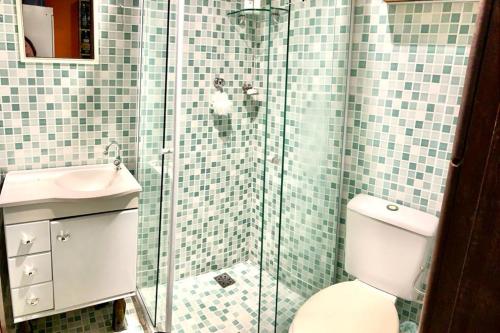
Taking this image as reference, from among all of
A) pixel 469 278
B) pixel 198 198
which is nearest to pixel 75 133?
pixel 198 198

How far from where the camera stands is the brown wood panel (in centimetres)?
45

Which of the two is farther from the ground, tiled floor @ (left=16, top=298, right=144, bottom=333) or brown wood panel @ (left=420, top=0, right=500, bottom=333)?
brown wood panel @ (left=420, top=0, right=500, bottom=333)

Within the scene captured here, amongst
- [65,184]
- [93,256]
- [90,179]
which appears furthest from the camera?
[90,179]

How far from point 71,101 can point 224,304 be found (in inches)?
56.8

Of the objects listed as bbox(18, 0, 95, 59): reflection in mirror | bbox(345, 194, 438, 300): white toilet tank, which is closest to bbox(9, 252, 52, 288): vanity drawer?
bbox(18, 0, 95, 59): reflection in mirror

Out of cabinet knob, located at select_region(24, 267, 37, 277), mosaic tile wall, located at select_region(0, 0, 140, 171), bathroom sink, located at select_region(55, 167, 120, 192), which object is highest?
mosaic tile wall, located at select_region(0, 0, 140, 171)

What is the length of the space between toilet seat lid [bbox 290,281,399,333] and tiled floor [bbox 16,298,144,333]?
99cm

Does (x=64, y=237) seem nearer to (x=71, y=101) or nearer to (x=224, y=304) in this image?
(x=71, y=101)

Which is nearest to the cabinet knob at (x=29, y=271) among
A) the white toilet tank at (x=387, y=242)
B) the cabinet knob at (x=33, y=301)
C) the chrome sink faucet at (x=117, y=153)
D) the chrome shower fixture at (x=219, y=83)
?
the cabinet knob at (x=33, y=301)

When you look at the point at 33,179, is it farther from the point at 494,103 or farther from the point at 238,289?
the point at 494,103

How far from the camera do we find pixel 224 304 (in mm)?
2355

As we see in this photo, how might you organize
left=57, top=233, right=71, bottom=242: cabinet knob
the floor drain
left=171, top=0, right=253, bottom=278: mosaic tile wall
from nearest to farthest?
left=57, top=233, right=71, bottom=242: cabinet knob < left=171, top=0, right=253, bottom=278: mosaic tile wall < the floor drain

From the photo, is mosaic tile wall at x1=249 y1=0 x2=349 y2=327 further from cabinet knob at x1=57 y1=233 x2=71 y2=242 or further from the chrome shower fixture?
cabinet knob at x1=57 y1=233 x2=71 y2=242

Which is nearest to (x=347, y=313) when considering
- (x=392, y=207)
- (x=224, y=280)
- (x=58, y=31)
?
(x=392, y=207)
